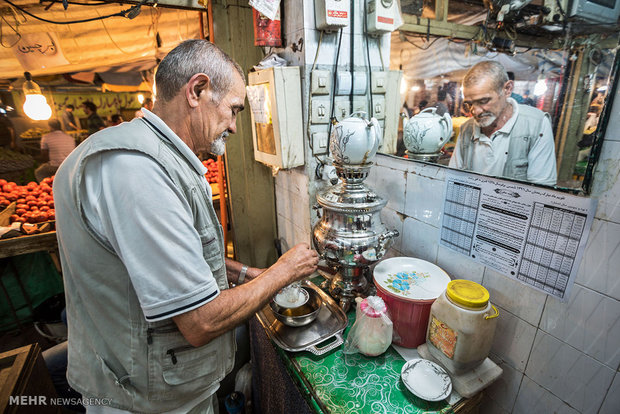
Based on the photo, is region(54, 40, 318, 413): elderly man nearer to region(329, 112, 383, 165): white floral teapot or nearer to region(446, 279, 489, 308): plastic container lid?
region(329, 112, 383, 165): white floral teapot

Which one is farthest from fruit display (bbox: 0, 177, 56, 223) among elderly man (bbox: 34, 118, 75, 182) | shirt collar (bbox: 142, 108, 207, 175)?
shirt collar (bbox: 142, 108, 207, 175)

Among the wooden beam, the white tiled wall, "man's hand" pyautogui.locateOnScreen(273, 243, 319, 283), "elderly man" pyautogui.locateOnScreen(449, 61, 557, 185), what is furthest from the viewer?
the wooden beam

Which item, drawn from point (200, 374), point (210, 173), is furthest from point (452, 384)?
point (210, 173)

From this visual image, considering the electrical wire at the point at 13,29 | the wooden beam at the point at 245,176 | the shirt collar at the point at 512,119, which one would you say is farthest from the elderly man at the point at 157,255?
the electrical wire at the point at 13,29

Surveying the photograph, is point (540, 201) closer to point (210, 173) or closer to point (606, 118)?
point (606, 118)

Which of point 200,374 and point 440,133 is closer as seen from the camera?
point 200,374

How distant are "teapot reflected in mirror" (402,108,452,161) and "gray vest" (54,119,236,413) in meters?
1.31

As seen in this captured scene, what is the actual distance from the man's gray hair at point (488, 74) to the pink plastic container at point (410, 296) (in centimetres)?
107

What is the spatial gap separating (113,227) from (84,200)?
192 millimetres

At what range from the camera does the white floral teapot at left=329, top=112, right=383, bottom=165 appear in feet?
5.01

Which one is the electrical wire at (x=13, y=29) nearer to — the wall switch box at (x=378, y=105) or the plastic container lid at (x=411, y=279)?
the wall switch box at (x=378, y=105)

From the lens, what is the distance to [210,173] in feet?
17.7

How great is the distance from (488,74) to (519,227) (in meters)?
0.82

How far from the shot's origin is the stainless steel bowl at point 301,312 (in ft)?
5.56
